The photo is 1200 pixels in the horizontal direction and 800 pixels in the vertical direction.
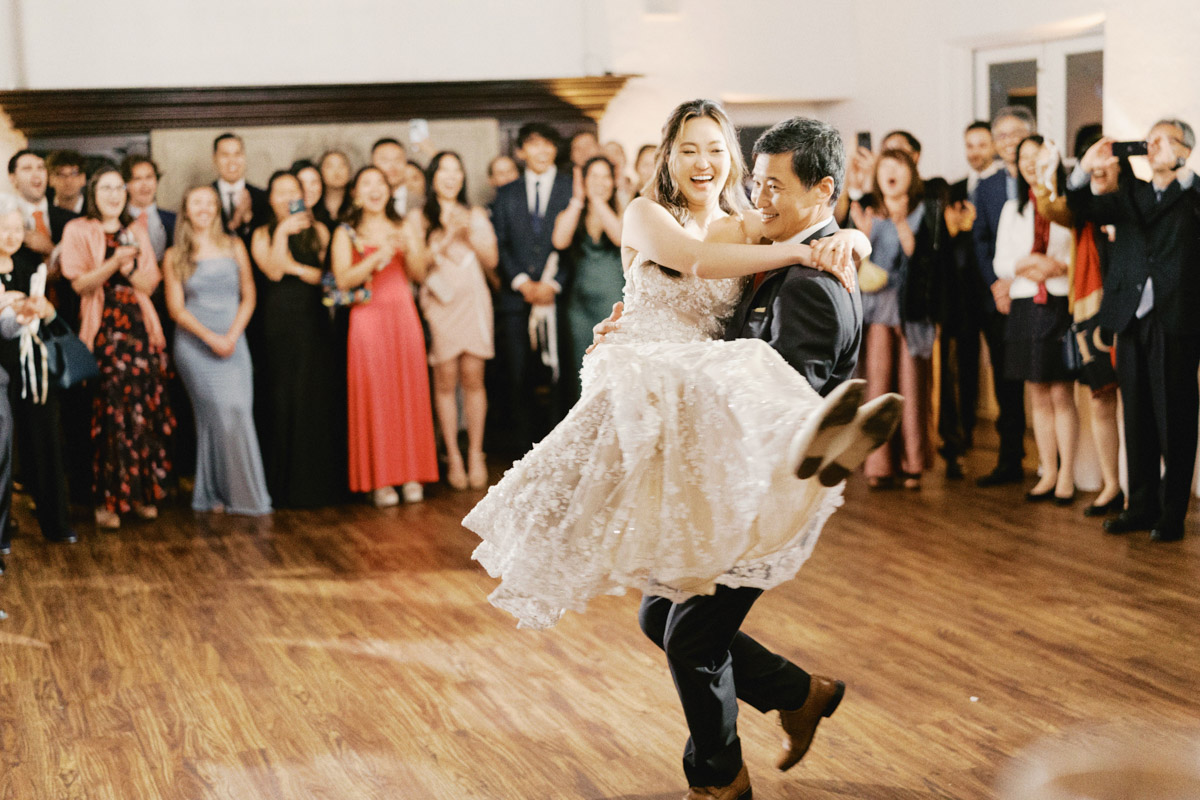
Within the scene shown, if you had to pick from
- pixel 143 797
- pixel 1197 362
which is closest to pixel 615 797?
pixel 143 797

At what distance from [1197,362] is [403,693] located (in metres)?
3.34

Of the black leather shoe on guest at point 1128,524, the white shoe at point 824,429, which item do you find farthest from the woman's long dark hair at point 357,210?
the white shoe at point 824,429

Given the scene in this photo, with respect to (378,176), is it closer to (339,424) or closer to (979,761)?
(339,424)

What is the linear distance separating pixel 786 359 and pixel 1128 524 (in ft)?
10.8

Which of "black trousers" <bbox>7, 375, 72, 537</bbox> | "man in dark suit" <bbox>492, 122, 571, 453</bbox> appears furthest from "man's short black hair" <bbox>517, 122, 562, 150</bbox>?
"black trousers" <bbox>7, 375, 72, 537</bbox>

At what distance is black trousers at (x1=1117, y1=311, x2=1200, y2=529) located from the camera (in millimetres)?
5004

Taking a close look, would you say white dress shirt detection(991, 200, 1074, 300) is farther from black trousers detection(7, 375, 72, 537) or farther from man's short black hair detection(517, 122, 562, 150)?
black trousers detection(7, 375, 72, 537)

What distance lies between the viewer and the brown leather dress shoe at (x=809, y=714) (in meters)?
2.89

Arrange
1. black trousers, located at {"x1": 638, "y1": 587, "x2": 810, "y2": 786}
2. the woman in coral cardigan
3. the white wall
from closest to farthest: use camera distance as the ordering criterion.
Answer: black trousers, located at {"x1": 638, "y1": 587, "x2": 810, "y2": 786}
the woman in coral cardigan
the white wall

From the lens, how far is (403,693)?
3.63 metres

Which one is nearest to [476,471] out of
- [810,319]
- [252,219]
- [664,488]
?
[252,219]

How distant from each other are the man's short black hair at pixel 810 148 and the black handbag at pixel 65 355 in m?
3.98

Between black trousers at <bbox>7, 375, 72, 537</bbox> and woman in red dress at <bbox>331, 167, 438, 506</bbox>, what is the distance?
51.7 inches

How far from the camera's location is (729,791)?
2744 millimetres
